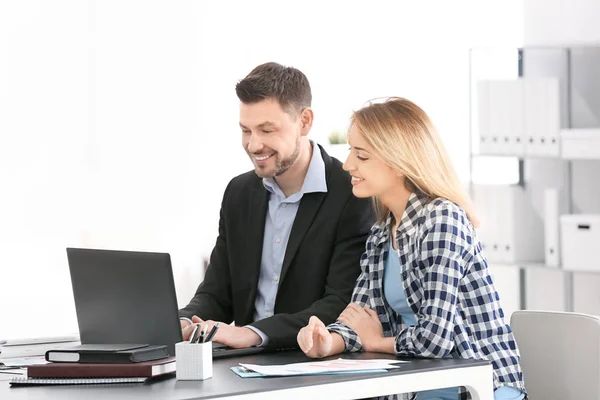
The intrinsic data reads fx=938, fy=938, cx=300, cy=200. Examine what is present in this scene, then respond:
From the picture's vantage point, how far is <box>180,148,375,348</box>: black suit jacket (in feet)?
8.10

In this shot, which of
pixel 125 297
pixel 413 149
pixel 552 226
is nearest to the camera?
pixel 125 297

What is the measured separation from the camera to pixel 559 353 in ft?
7.47

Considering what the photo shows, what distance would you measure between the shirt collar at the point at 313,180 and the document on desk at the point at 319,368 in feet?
2.41

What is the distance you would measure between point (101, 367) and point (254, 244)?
2.89ft

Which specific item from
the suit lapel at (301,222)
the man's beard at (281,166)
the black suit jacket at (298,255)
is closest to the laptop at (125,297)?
the black suit jacket at (298,255)

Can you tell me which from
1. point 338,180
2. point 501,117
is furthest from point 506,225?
point 338,180

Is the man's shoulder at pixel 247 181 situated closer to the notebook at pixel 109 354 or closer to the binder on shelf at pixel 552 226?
the notebook at pixel 109 354

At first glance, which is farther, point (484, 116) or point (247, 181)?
point (484, 116)

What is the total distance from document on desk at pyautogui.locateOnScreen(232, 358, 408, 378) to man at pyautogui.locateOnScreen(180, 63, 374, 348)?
0.50 meters

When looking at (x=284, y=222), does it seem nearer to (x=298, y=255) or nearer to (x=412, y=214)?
(x=298, y=255)

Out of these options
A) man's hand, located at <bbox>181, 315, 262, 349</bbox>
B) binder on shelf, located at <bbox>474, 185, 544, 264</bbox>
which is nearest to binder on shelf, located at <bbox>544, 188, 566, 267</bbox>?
binder on shelf, located at <bbox>474, 185, 544, 264</bbox>

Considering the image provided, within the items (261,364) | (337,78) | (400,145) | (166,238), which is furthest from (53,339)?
(337,78)

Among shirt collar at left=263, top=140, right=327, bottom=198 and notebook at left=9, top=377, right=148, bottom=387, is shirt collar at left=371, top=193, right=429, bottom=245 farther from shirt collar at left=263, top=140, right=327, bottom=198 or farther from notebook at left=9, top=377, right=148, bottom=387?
notebook at left=9, top=377, right=148, bottom=387

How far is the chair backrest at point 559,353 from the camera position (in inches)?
87.5
